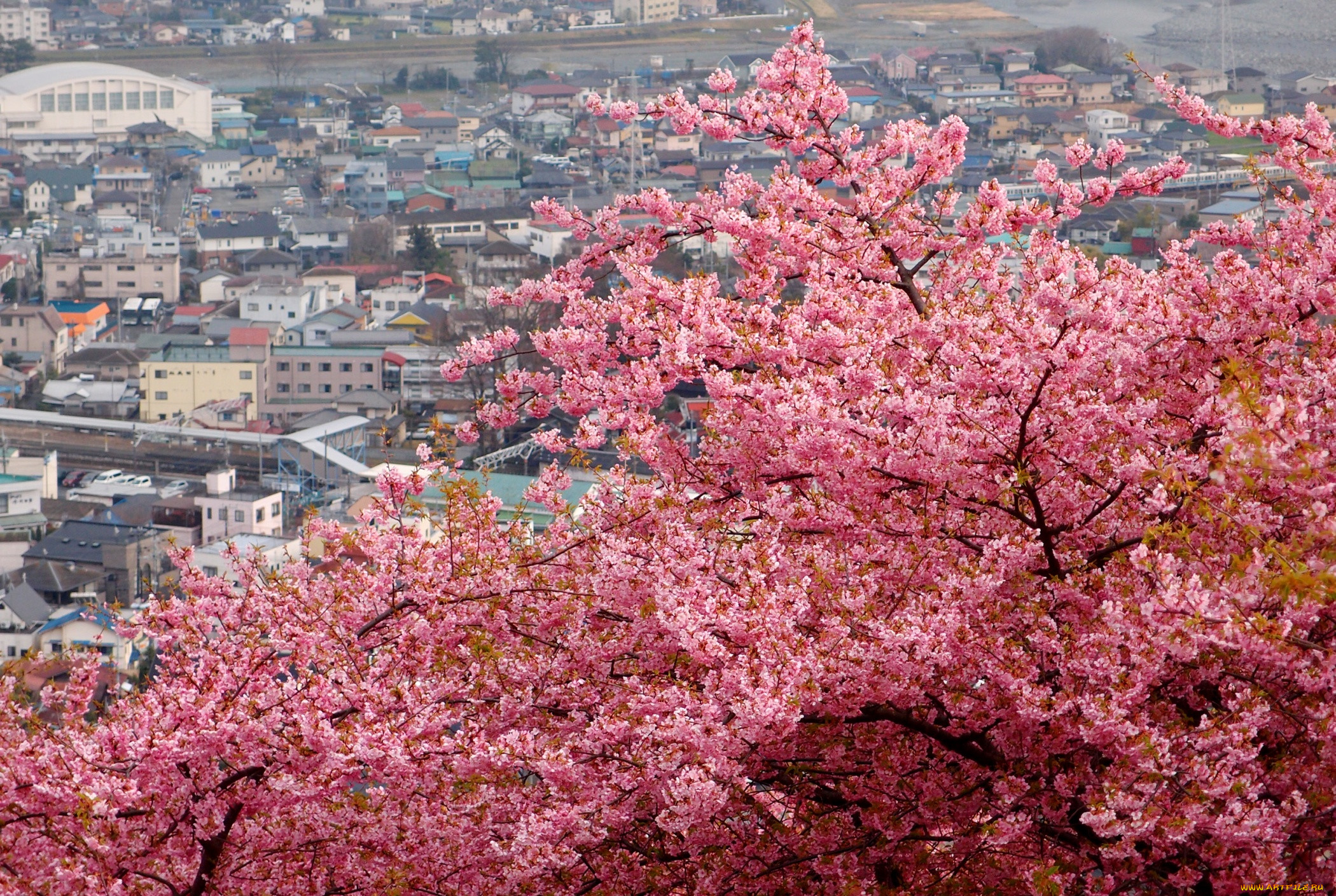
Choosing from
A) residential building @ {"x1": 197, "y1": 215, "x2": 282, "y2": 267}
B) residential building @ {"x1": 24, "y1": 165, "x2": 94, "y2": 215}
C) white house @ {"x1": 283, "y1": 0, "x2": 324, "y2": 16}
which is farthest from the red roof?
white house @ {"x1": 283, "y1": 0, "x2": 324, "y2": 16}

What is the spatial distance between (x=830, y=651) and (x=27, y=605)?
12.4 m

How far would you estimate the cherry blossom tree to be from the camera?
2023mm

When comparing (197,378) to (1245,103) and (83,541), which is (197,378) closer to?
(83,541)

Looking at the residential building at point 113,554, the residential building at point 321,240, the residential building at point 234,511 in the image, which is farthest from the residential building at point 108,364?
the residential building at point 113,554

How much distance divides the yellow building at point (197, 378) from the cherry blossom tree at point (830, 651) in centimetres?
1769

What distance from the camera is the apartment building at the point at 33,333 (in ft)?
72.7

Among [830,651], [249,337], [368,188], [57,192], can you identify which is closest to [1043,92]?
[368,188]

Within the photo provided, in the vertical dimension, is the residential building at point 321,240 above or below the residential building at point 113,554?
above

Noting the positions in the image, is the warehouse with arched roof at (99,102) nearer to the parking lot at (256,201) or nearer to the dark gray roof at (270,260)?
the parking lot at (256,201)

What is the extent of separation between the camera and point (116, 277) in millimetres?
25000

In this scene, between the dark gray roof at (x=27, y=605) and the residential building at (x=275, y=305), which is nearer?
the dark gray roof at (x=27, y=605)

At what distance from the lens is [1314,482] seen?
6.59ft

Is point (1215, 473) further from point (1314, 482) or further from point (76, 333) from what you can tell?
point (76, 333)

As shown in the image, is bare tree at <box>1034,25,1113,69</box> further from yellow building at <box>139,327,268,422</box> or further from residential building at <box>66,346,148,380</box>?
residential building at <box>66,346,148,380</box>
